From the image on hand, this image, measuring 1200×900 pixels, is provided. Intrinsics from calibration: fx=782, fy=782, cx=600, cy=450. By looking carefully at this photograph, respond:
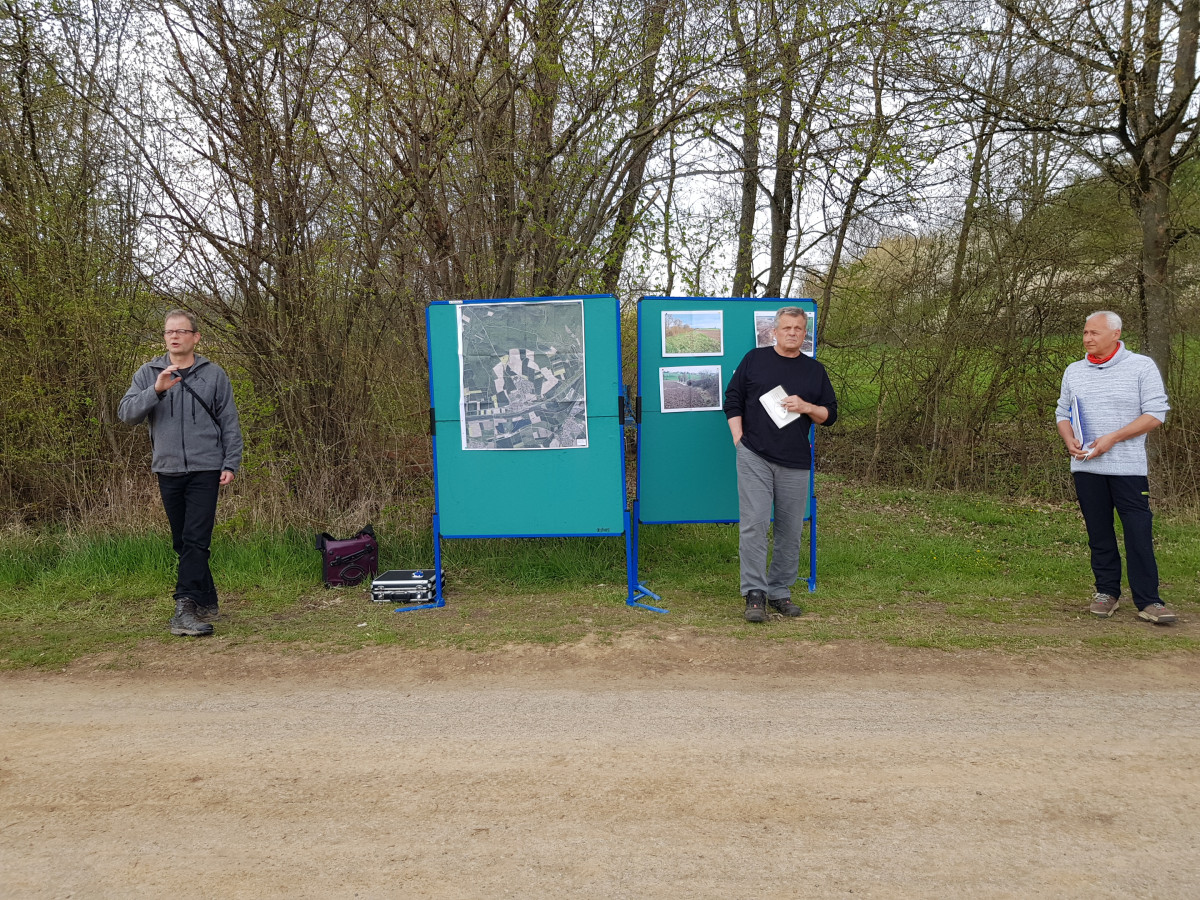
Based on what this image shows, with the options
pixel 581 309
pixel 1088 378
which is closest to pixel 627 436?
pixel 581 309

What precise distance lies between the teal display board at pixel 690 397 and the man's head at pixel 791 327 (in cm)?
53

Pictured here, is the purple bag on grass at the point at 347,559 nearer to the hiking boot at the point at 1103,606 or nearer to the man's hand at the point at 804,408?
the man's hand at the point at 804,408

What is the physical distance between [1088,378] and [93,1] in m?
9.68

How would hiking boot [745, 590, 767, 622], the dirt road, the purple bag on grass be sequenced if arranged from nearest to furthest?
1. the dirt road
2. hiking boot [745, 590, 767, 622]
3. the purple bag on grass

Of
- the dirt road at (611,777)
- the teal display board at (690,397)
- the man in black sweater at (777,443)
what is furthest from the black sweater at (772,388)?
the dirt road at (611,777)

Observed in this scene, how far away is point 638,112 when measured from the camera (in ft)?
24.0

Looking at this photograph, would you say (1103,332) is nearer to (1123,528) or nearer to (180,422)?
(1123,528)

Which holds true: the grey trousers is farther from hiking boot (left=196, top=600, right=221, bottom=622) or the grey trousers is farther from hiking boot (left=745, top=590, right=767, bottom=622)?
hiking boot (left=196, top=600, right=221, bottom=622)

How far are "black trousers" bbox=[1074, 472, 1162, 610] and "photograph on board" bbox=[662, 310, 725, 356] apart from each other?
8.60 ft

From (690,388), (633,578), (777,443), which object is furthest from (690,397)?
(633,578)

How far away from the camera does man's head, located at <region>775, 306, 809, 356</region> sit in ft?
17.1

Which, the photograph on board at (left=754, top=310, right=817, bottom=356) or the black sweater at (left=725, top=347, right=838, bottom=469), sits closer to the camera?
the black sweater at (left=725, top=347, right=838, bottom=469)

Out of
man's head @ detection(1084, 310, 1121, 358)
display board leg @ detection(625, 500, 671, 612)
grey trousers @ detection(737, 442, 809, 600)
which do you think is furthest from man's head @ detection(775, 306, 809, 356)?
man's head @ detection(1084, 310, 1121, 358)

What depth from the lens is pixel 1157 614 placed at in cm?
486
